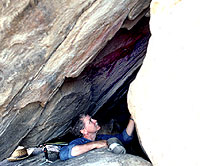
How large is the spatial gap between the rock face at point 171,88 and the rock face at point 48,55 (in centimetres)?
90

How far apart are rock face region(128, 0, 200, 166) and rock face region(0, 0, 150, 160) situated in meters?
0.90

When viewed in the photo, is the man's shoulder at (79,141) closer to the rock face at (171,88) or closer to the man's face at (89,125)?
the man's face at (89,125)

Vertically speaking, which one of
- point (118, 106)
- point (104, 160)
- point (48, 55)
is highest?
point (48, 55)

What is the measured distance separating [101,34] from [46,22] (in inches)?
38.2

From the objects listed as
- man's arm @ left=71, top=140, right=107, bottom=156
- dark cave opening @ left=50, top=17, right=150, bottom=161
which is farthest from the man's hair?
man's arm @ left=71, top=140, right=107, bottom=156

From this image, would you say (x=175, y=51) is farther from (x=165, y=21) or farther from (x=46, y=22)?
(x=46, y=22)

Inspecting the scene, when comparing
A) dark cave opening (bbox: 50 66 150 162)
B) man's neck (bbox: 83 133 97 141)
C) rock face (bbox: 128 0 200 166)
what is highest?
rock face (bbox: 128 0 200 166)

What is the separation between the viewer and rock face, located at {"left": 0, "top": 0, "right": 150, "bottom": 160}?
285 centimetres

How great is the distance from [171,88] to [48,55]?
1.75m

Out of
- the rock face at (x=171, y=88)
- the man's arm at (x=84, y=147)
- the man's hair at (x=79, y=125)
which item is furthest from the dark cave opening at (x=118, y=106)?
the rock face at (x=171, y=88)

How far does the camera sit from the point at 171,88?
2535mm

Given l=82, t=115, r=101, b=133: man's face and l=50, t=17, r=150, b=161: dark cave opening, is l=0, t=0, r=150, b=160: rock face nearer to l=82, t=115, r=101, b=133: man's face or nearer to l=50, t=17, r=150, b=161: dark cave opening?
l=50, t=17, r=150, b=161: dark cave opening

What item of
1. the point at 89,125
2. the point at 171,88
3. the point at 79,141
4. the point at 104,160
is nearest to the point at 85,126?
the point at 89,125

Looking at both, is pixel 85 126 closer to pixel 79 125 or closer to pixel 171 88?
pixel 79 125
